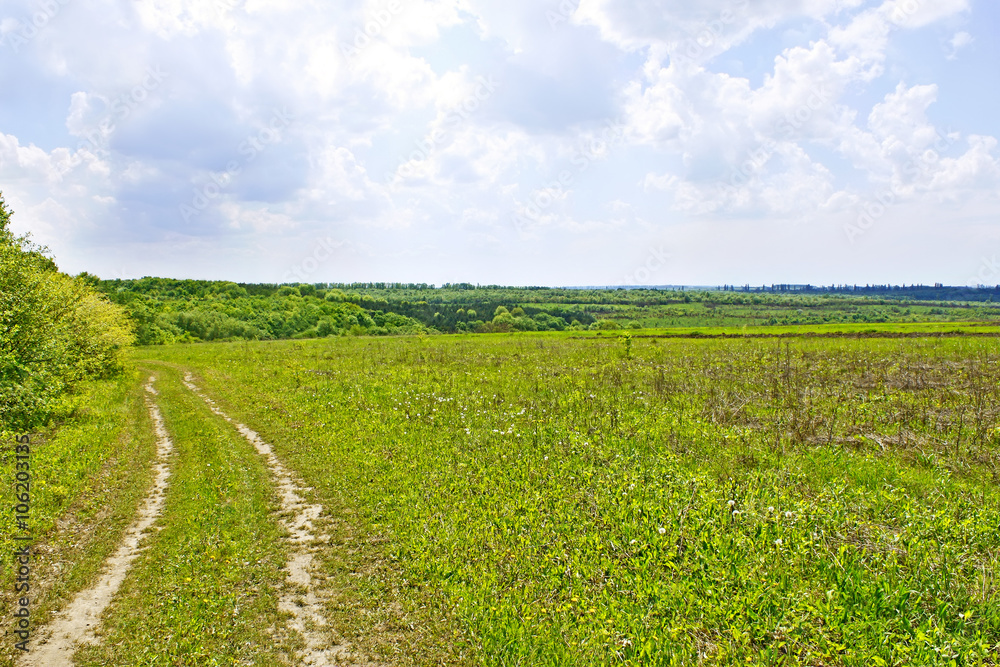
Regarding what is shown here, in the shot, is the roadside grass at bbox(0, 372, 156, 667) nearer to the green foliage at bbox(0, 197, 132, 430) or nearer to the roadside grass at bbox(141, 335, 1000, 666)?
the green foliage at bbox(0, 197, 132, 430)

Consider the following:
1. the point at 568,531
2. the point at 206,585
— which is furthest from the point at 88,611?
the point at 568,531

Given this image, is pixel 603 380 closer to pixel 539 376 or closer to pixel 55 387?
pixel 539 376

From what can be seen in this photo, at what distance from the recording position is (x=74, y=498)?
9984 millimetres

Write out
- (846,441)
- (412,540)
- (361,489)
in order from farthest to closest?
(846,441) < (361,489) < (412,540)

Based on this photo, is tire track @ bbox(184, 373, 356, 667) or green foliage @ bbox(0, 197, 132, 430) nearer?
tire track @ bbox(184, 373, 356, 667)

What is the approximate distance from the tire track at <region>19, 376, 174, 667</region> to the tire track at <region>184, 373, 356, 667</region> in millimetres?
2074

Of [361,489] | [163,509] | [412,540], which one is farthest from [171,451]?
[412,540]

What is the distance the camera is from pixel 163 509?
953 centimetres

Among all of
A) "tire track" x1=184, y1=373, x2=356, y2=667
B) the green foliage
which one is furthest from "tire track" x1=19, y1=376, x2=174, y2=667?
the green foliage

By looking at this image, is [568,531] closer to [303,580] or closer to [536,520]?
[536,520]

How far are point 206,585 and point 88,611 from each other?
1.25 meters

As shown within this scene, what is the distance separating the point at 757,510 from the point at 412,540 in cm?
521

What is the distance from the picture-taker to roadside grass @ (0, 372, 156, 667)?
679 cm

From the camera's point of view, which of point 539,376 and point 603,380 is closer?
point 603,380
